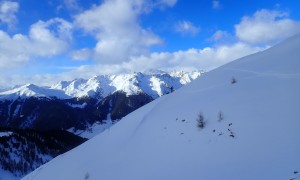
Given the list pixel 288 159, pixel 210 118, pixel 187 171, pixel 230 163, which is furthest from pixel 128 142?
pixel 288 159

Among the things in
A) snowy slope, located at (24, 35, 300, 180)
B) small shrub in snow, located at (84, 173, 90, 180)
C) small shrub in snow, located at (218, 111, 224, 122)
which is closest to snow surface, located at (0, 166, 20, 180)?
snowy slope, located at (24, 35, 300, 180)

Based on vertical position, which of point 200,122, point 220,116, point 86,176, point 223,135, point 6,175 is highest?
point 220,116

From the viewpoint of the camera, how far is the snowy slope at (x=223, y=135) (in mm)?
13703

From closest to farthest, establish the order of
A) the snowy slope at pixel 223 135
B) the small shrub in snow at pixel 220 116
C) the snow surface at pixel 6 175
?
1. the snowy slope at pixel 223 135
2. the small shrub in snow at pixel 220 116
3. the snow surface at pixel 6 175

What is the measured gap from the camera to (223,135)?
16547mm

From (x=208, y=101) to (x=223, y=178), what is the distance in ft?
28.1

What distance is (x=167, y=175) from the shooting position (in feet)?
52.4

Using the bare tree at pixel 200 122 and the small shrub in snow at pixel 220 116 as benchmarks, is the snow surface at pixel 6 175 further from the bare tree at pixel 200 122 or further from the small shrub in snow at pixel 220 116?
the small shrub in snow at pixel 220 116

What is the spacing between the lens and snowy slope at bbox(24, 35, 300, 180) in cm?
1370

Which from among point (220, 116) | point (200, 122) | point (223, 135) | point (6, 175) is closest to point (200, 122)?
point (200, 122)

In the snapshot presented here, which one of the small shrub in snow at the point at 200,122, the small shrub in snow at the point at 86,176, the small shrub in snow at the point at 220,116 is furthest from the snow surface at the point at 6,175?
the small shrub in snow at the point at 220,116

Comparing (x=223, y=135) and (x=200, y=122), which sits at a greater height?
(x=200, y=122)

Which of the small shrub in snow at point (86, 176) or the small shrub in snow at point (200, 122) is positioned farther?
the small shrub in snow at point (86, 176)

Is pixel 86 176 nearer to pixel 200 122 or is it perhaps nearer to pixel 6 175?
pixel 200 122
